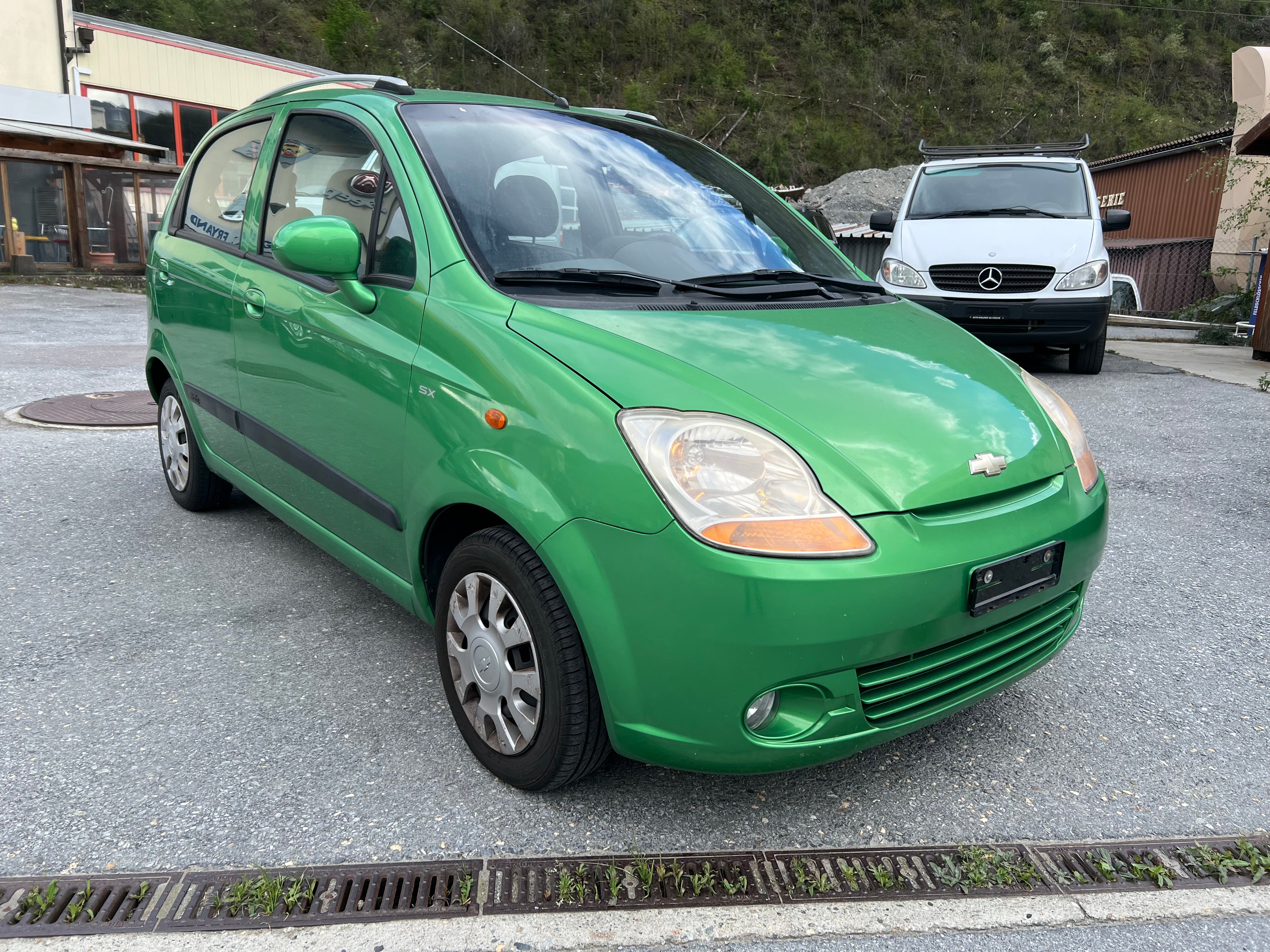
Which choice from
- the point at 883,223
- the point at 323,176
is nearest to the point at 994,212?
the point at 883,223

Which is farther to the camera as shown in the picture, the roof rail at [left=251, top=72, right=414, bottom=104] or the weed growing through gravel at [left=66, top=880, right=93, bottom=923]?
the roof rail at [left=251, top=72, right=414, bottom=104]

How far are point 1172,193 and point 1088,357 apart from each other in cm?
1986

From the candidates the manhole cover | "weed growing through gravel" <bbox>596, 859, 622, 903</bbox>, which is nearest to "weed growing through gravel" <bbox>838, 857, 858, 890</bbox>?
"weed growing through gravel" <bbox>596, 859, 622, 903</bbox>

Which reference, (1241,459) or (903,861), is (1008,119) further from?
(903,861)

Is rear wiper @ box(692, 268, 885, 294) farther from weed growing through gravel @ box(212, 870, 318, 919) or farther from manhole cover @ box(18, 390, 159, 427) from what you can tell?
manhole cover @ box(18, 390, 159, 427)

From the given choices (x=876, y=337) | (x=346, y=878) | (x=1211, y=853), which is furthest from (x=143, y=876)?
(x=1211, y=853)

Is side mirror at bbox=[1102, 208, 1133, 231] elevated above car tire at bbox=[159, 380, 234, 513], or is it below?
above

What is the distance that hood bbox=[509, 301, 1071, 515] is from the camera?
2025mm

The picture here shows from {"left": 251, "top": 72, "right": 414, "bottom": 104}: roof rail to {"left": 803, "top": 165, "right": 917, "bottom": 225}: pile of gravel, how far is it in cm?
2986

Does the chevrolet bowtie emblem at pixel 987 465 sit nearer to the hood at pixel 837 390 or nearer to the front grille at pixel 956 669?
the hood at pixel 837 390

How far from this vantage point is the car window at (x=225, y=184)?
11.5 ft

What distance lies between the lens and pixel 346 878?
6.64 feet

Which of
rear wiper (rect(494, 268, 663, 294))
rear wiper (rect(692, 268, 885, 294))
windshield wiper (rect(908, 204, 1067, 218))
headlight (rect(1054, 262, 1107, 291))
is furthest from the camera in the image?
windshield wiper (rect(908, 204, 1067, 218))

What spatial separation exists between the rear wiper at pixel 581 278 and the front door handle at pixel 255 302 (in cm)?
113
